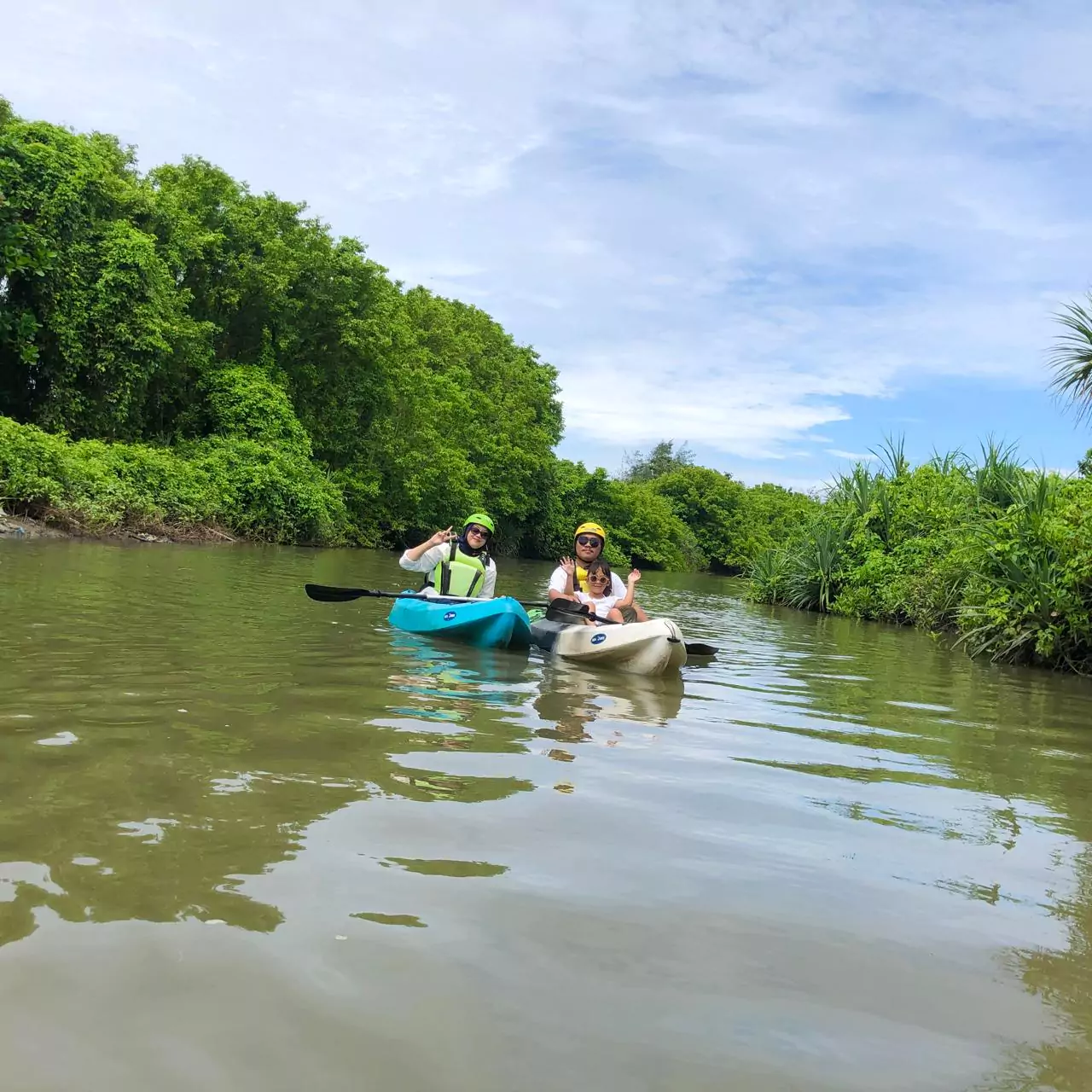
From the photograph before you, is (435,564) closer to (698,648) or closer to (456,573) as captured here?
(456,573)

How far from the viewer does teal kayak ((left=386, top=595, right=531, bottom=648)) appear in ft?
23.4

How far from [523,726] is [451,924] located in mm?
2311

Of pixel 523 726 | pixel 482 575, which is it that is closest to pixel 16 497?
pixel 482 575

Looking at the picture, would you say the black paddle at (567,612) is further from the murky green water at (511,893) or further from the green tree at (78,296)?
the green tree at (78,296)

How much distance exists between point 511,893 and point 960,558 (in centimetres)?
1075

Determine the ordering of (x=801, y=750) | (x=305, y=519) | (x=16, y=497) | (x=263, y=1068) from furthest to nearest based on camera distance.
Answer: (x=305, y=519)
(x=16, y=497)
(x=801, y=750)
(x=263, y=1068)

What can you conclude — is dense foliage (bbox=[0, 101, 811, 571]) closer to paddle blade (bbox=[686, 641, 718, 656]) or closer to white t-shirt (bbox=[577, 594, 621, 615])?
white t-shirt (bbox=[577, 594, 621, 615])

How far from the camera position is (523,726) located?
4367mm

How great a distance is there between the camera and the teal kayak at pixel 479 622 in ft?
23.4

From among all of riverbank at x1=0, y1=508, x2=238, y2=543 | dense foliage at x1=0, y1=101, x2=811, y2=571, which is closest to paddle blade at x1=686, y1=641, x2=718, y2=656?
dense foliage at x1=0, y1=101, x2=811, y2=571

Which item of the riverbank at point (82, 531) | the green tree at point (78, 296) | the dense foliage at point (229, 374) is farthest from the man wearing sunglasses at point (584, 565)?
the green tree at point (78, 296)

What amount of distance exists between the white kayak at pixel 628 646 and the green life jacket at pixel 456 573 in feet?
4.44

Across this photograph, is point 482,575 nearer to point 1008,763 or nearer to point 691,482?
point 1008,763

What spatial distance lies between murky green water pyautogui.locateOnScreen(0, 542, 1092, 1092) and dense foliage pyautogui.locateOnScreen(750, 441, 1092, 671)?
13.7ft
